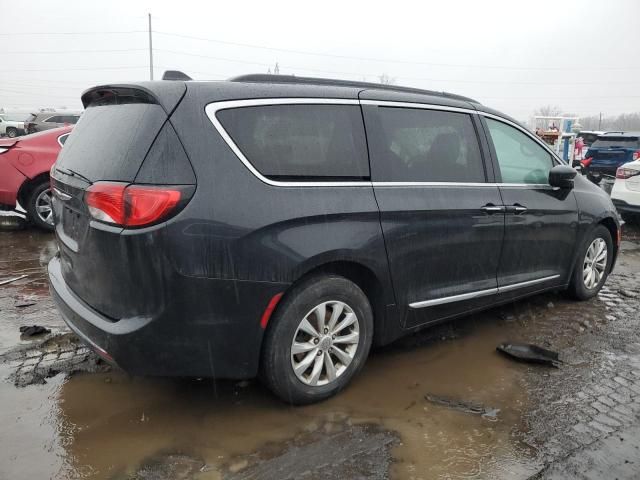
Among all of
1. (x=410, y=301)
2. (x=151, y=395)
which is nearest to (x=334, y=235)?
(x=410, y=301)

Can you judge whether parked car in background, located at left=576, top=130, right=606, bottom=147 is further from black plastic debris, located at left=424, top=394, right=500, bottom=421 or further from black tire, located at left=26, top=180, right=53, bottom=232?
black plastic debris, located at left=424, top=394, right=500, bottom=421

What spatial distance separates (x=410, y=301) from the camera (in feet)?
10.4

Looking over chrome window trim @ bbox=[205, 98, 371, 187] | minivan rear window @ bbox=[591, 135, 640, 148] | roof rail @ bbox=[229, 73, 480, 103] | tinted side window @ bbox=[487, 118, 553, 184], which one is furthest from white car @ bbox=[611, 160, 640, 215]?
chrome window trim @ bbox=[205, 98, 371, 187]

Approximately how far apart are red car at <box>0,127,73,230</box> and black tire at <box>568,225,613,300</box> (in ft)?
20.7

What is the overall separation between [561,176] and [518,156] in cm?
41

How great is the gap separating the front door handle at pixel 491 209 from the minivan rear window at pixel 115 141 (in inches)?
87.9

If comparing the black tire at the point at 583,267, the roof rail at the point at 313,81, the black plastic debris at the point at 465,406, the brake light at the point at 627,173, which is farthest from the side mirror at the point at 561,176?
the brake light at the point at 627,173

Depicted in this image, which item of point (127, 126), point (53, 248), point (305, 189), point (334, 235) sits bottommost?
point (53, 248)

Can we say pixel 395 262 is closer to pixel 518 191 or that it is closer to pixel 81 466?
pixel 518 191

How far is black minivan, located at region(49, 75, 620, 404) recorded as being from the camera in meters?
2.35

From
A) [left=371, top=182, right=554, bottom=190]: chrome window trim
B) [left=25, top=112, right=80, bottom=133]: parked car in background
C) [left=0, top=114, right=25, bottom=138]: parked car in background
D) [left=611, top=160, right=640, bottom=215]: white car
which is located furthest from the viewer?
[left=0, top=114, right=25, bottom=138]: parked car in background

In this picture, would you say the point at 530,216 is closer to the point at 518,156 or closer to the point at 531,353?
the point at 518,156

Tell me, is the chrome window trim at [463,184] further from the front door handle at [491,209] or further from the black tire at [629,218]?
the black tire at [629,218]

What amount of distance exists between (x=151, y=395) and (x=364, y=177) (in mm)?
1778
